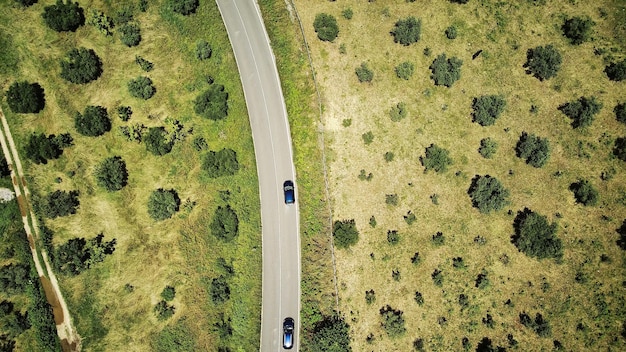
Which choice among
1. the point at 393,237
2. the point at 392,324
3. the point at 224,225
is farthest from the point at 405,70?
the point at 392,324

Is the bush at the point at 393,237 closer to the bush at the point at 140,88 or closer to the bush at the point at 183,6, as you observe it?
the bush at the point at 140,88

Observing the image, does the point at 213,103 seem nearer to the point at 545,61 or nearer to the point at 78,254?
the point at 78,254

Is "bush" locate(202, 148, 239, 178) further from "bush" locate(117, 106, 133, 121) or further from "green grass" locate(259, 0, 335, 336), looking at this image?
"bush" locate(117, 106, 133, 121)

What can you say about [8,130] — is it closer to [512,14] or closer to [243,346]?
[243,346]

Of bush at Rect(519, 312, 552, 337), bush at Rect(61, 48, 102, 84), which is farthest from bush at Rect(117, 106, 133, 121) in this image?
bush at Rect(519, 312, 552, 337)

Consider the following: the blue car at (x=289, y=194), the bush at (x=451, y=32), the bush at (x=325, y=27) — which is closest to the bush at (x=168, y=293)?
the blue car at (x=289, y=194)

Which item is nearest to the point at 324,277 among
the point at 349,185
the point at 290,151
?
the point at 349,185
